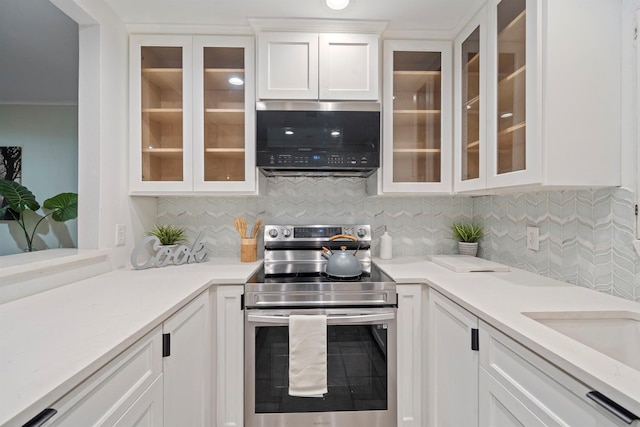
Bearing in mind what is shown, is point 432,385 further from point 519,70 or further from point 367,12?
point 367,12

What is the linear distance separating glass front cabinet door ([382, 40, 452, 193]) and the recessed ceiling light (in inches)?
15.9

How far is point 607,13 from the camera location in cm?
114

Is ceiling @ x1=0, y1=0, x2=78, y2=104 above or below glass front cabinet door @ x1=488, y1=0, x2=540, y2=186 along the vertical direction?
above

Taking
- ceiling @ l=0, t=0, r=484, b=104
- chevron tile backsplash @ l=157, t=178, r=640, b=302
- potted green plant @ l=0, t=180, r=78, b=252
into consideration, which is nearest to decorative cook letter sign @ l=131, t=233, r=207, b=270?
chevron tile backsplash @ l=157, t=178, r=640, b=302

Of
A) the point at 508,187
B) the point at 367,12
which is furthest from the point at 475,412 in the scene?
the point at 367,12

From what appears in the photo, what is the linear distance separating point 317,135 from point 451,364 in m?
1.33

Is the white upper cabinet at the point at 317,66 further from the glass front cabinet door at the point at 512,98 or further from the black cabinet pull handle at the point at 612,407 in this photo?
the black cabinet pull handle at the point at 612,407

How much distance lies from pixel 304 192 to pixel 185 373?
1.31 m

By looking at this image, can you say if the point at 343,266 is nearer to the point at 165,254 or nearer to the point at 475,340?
the point at 475,340

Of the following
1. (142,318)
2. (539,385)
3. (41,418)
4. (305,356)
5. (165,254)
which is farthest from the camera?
(165,254)

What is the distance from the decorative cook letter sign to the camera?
5.51 feet

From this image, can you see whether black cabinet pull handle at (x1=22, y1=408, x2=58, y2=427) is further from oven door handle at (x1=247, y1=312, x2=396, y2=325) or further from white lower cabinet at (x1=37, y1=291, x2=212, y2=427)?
oven door handle at (x1=247, y1=312, x2=396, y2=325)

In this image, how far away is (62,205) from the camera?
122 inches

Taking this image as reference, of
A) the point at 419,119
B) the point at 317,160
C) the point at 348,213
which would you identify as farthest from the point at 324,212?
the point at 419,119
